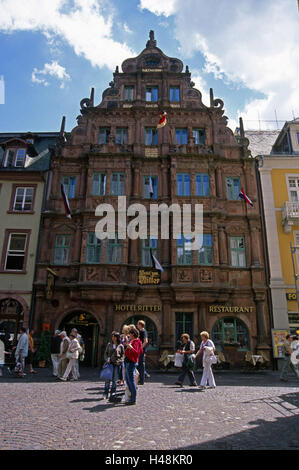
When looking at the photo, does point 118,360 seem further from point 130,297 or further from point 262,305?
point 262,305

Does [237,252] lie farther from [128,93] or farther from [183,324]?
[128,93]

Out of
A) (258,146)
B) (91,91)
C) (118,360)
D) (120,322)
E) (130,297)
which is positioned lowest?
(118,360)

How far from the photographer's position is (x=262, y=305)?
18969mm

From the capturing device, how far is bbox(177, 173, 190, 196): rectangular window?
2081 centimetres

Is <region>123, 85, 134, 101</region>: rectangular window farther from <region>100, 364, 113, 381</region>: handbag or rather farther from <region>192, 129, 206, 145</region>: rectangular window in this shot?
<region>100, 364, 113, 381</region>: handbag

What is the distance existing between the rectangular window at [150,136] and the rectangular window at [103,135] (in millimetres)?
2588

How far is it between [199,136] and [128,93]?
599 cm

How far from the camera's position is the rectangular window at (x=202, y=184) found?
821 inches

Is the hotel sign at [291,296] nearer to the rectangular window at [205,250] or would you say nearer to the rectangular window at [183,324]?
the rectangular window at [205,250]

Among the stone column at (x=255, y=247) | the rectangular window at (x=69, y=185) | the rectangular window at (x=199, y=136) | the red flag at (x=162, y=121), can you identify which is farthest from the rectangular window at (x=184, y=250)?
the rectangular window at (x=69, y=185)

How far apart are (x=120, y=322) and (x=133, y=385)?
1097 cm

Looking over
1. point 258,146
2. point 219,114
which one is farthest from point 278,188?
point 219,114

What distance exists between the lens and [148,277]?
62.7 feet

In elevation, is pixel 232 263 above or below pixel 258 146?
below
